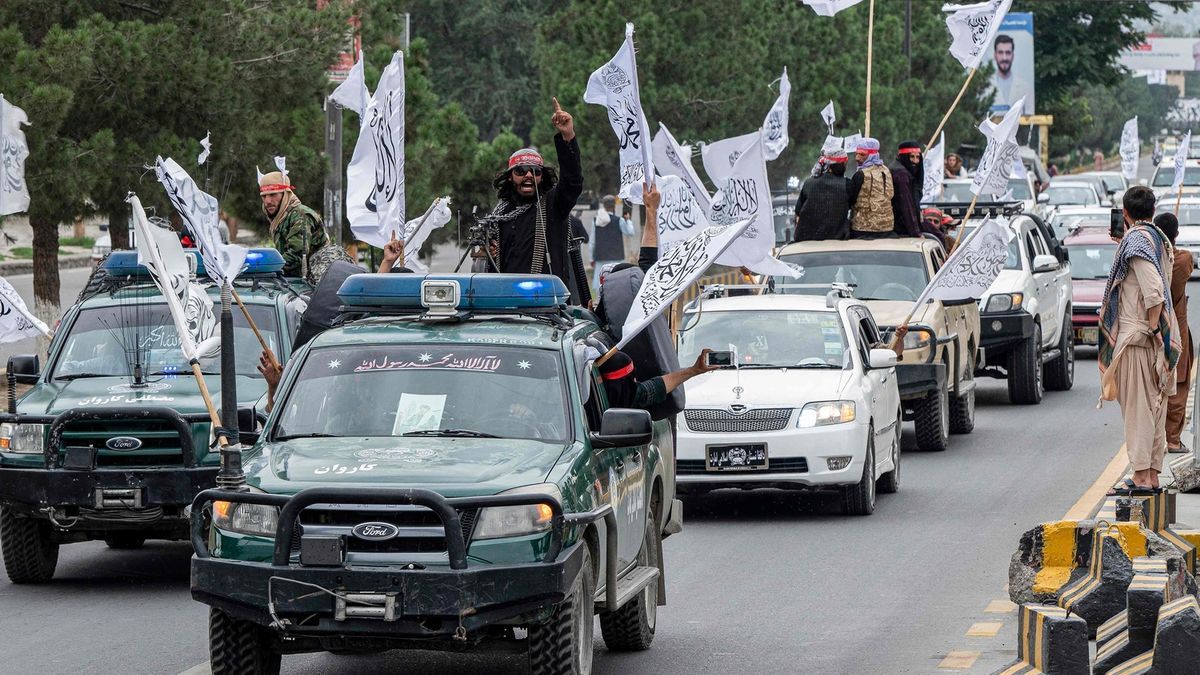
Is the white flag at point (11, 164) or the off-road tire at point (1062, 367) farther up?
the white flag at point (11, 164)

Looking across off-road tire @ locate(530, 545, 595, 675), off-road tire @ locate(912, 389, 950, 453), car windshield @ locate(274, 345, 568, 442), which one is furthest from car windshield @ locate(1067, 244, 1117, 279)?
off-road tire @ locate(530, 545, 595, 675)

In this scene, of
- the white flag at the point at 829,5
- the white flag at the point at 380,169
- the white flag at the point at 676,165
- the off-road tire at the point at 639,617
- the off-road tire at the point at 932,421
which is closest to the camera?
the off-road tire at the point at 639,617

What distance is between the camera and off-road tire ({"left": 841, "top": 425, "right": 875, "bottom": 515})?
47.6 feet

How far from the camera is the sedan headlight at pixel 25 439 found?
11.7 m

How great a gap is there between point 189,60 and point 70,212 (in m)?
2.05

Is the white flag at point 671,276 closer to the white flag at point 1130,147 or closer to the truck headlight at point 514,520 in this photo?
the truck headlight at point 514,520

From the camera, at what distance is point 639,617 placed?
32.1ft

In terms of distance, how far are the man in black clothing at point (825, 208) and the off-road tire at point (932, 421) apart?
2.43 meters

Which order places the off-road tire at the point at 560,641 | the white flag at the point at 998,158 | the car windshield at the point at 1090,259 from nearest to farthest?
1. the off-road tire at the point at 560,641
2. the white flag at the point at 998,158
3. the car windshield at the point at 1090,259

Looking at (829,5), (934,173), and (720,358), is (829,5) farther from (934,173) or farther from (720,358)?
(720,358)

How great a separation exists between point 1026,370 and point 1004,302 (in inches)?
32.8

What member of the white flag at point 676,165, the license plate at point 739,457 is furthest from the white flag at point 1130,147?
the license plate at point 739,457

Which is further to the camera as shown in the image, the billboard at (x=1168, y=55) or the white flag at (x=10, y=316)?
the billboard at (x=1168, y=55)

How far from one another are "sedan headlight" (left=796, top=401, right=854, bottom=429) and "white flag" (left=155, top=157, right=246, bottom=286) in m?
4.48
